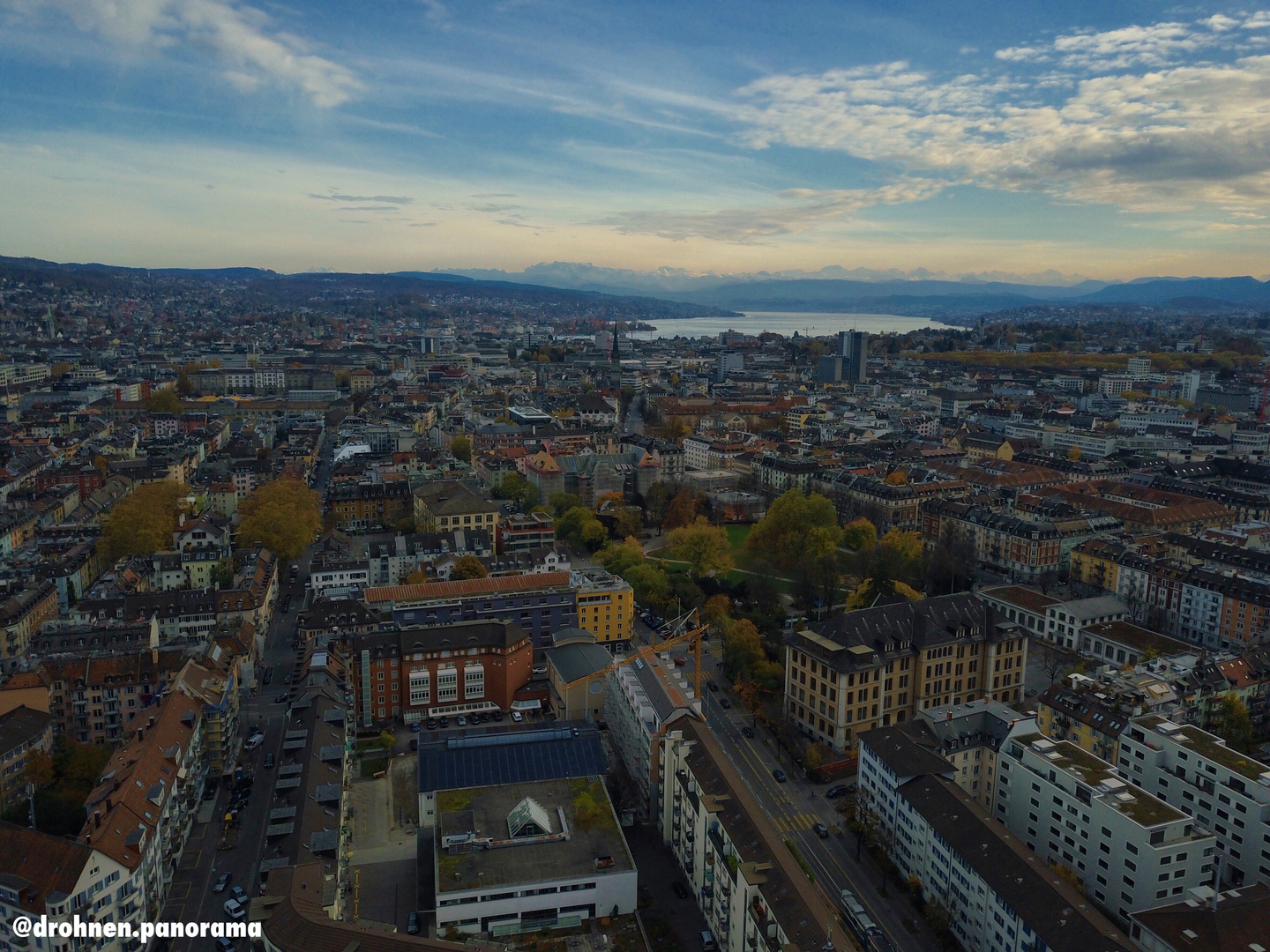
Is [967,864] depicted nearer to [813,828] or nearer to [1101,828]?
[1101,828]

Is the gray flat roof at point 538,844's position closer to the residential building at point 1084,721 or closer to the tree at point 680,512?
the residential building at point 1084,721

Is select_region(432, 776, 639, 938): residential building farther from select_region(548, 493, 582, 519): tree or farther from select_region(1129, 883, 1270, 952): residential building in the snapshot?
select_region(548, 493, 582, 519): tree

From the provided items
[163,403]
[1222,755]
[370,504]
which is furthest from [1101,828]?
[163,403]

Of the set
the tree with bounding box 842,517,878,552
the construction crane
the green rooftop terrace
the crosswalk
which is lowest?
the crosswalk

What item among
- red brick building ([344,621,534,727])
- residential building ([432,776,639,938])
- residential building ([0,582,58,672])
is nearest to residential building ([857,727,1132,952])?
residential building ([432,776,639,938])

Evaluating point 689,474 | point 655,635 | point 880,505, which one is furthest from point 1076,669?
point 689,474

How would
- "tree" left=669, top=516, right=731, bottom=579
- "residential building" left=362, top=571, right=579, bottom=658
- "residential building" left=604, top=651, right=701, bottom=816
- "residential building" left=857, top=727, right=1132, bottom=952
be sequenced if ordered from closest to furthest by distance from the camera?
"residential building" left=857, top=727, right=1132, bottom=952, "residential building" left=604, top=651, right=701, bottom=816, "residential building" left=362, top=571, right=579, bottom=658, "tree" left=669, top=516, right=731, bottom=579

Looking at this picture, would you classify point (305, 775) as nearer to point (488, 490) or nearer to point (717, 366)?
point (488, 490)
